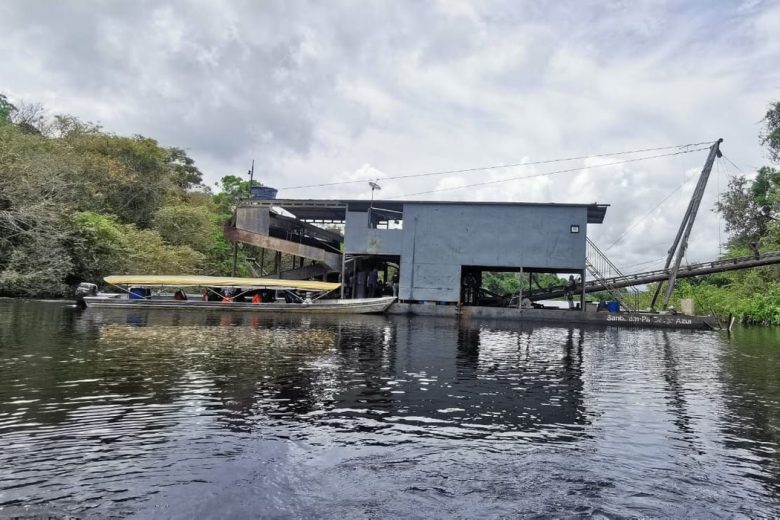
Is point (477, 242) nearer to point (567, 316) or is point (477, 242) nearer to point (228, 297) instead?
point (567, 316)

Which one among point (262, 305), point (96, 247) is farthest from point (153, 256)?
point (262, 305)

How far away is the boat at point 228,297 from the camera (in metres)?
28.8

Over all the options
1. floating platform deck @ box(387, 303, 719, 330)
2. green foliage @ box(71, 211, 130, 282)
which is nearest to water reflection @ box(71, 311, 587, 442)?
floating platform deck @ box(387, 303, 719, 330)

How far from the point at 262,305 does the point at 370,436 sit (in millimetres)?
25138

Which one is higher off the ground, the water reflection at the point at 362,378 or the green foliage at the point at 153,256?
the green foliage at the point at 153,256

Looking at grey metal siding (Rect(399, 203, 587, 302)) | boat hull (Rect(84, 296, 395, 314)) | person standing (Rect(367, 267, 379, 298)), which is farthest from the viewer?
person standing (Rect(367, 267, 379, 298))

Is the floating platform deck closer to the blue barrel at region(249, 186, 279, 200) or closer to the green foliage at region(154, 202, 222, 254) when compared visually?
the blue barrel at region(249, 186, 279, 200)

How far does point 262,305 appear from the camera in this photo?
3059 cm

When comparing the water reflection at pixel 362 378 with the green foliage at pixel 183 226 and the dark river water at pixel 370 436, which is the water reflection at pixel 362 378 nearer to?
the dark river water at pixel 370 436

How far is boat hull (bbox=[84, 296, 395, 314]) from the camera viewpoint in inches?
1131

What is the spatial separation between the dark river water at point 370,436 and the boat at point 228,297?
15.9 m

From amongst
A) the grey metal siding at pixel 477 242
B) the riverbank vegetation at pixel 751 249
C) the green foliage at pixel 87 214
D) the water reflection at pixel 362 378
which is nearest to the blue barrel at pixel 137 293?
the green foliage at pixel 87 214

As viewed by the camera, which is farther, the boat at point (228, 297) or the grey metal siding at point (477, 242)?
the grey metal siding at point (477, 242)

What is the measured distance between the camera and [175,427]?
263 inches
